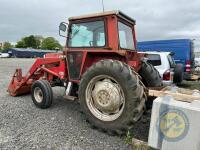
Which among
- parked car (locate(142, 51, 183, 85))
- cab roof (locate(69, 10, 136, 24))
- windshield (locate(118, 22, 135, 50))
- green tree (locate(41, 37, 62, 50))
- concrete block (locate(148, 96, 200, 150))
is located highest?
green tree (locate(41, 37, 62, 50))

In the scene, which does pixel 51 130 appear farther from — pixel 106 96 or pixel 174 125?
pixel 174 125

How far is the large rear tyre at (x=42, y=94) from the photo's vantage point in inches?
210

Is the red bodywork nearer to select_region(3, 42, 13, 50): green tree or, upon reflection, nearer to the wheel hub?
the wheel hub

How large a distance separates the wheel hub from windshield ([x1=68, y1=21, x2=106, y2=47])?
36.4 inches

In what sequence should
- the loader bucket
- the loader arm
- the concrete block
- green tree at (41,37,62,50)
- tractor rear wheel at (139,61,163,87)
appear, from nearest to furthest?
1. the concrete block
2. tractor rear wheel at (139,61,163,87)
3. the loader arm
4. the loader bucket
5. green tree at (41,37,62,50)

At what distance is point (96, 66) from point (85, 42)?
100cm

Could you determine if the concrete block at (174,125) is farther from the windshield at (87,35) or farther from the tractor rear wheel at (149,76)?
the windshield at (87,35)

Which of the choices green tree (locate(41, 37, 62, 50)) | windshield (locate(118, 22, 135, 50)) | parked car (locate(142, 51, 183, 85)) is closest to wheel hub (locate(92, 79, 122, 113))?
windshield (locate(118, 22, 135, 50))

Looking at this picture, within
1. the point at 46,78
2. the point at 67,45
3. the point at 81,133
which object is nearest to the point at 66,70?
the point at 67,45

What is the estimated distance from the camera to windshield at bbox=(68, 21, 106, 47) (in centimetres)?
464

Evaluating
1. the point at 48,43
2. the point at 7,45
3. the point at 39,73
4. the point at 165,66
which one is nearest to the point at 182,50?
the point at 165,66

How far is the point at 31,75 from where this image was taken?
21.1 ft

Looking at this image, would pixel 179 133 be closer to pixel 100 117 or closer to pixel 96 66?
pixel 100 117

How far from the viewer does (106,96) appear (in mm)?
4051
